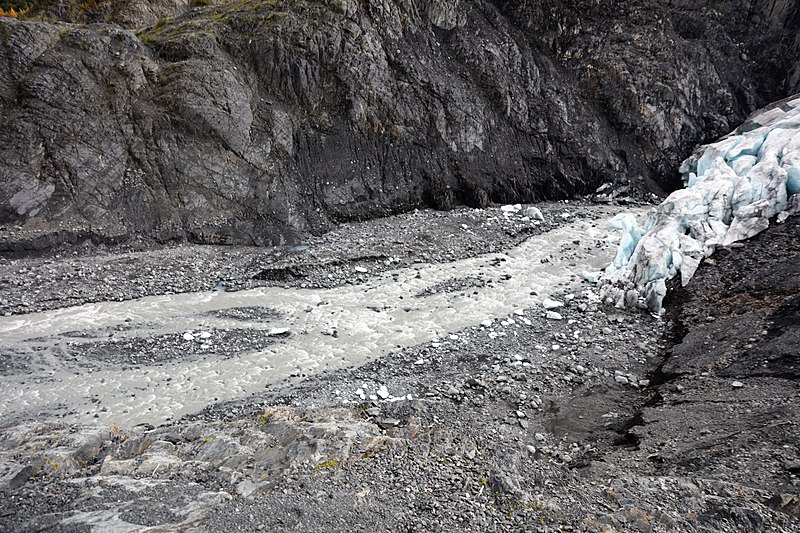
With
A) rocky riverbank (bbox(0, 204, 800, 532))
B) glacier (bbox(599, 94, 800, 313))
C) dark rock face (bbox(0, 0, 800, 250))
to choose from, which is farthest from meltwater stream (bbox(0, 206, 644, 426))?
dark rock face (bbox(0, 0, 800, 250))

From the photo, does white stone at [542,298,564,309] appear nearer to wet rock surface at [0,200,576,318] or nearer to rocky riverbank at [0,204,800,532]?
rocky riverbank at [0,204,800,532]

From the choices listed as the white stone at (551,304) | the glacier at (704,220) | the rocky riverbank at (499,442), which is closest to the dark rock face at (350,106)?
the glacier at (704,220)

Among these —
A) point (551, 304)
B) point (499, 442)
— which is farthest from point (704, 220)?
point (499, 442)

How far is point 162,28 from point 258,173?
10.6m

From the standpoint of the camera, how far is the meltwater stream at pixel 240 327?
13039 mm

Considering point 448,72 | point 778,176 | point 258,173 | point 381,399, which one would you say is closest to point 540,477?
point 381,399

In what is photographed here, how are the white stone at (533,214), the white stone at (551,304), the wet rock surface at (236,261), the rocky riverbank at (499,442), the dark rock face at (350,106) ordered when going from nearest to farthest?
1. the rocky riverbank at (499,442)
2. the white stone at (551,304)
3. the wet rock surface at (236,261)
4. the dark rock face at (350,106)
5. the white stone at (533,214)

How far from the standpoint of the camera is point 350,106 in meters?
27.3

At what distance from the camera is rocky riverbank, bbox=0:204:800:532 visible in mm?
7016

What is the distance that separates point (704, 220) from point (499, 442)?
14.9 m

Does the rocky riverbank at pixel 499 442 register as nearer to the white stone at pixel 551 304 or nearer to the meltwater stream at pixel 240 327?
the meltwater stream at pixel 240 327

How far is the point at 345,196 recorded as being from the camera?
26.8 meters

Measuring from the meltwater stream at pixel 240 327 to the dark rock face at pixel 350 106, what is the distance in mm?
6416

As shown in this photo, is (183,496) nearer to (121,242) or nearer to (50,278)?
(50,278)
